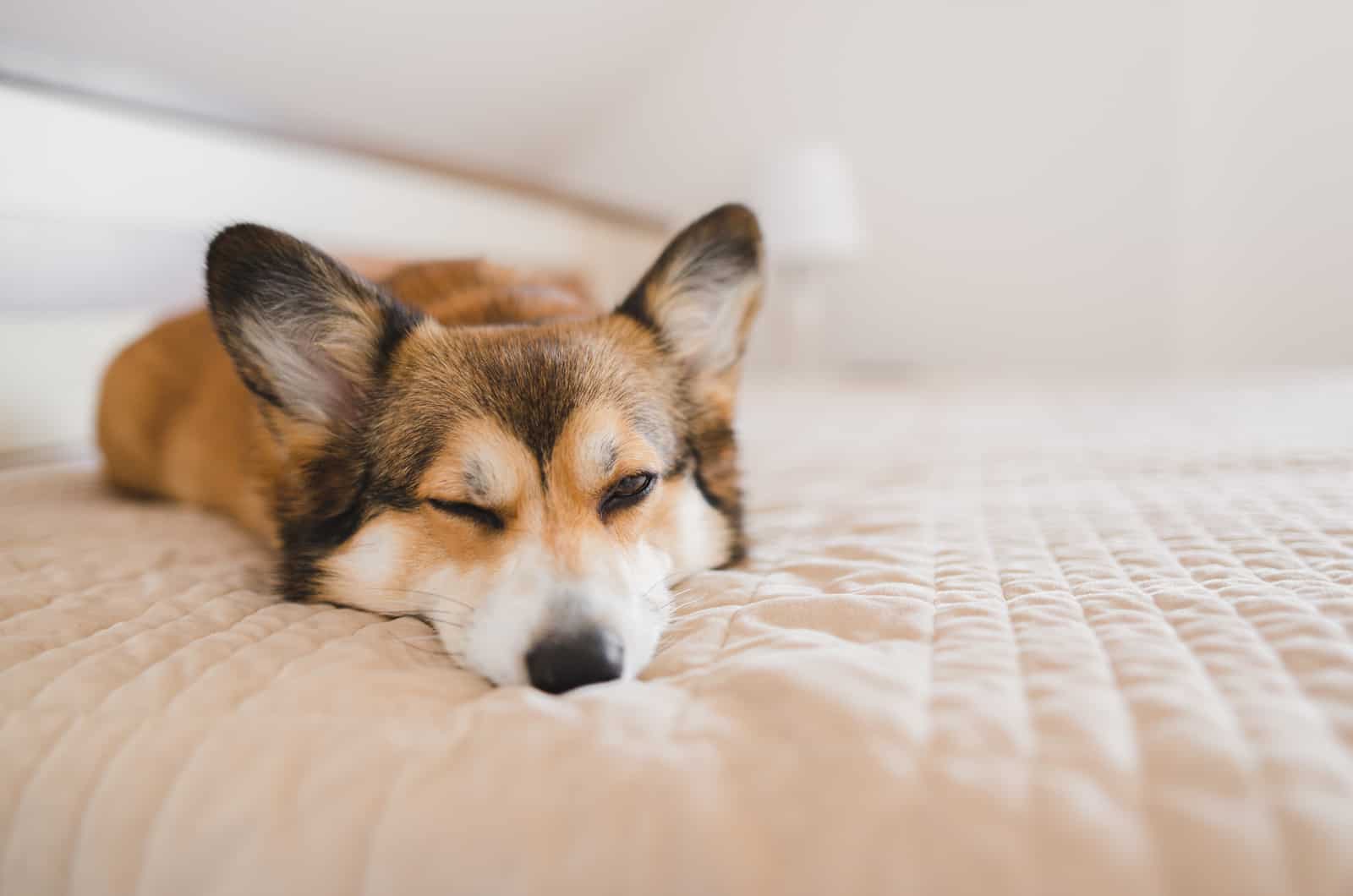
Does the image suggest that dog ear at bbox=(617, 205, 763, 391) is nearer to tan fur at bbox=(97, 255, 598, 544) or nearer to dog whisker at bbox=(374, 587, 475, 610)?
tan fur at bbox=(97, 255, 598, 544)

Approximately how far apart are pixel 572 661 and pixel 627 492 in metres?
0.32

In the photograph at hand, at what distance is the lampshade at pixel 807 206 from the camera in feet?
13.6

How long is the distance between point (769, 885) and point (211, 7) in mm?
2465

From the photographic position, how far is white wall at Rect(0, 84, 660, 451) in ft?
5.65

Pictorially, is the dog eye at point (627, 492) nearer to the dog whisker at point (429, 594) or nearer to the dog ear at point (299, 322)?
the dog whisker at point (429, 594)

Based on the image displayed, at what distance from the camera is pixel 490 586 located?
925mm

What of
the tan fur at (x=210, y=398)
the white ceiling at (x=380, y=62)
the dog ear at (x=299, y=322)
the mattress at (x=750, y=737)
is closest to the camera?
the mattress at (x=750, y=737)

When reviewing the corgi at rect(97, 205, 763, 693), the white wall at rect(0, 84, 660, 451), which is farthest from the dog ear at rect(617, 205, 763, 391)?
the white wall at rect(0, 84, 660, 451)

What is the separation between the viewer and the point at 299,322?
107 cm

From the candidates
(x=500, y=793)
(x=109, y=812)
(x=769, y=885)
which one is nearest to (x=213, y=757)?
(x=109, y=812)

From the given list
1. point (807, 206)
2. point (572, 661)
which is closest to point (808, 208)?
point (807, 206)

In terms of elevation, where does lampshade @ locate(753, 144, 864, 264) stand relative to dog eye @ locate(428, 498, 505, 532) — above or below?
above

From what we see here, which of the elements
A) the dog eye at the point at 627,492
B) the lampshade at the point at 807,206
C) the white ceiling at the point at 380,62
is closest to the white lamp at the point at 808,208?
the lampshade at the point at 807,206

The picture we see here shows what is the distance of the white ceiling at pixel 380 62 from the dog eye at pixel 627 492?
1.63 meters
